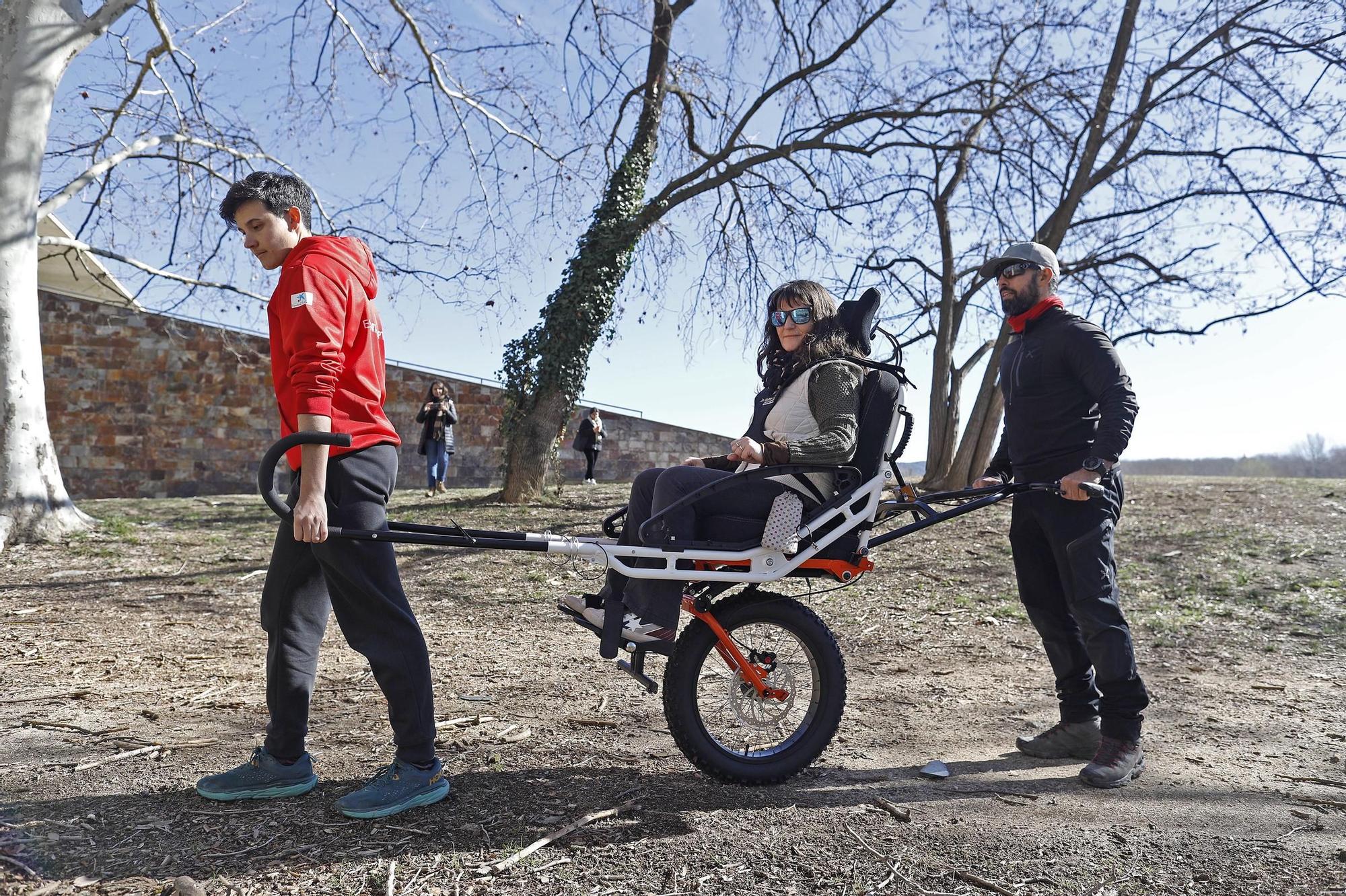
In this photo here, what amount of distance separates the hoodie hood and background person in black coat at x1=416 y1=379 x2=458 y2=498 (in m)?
11.4

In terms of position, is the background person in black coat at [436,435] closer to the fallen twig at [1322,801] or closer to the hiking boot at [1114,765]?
the hiking boot at [1114,765]

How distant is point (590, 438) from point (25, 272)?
11.8 meters

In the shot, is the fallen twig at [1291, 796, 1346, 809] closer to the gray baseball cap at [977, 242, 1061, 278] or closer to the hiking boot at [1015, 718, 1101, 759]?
the hiking boot at [1015, 718, 1101, 759]

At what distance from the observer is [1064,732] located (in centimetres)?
363

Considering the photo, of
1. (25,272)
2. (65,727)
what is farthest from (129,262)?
(65,727)

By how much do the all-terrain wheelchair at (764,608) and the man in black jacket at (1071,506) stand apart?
260 millimetres

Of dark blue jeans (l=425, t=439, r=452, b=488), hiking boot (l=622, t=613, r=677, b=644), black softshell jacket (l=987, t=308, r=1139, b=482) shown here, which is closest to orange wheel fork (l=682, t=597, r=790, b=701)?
hiking boot (l=622, t=613, r=677, b=644)

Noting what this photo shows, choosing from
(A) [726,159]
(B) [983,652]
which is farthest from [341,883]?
(A) [726,159]

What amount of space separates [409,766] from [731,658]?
112 centimetres

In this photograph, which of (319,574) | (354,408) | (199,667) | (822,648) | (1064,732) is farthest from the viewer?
(199,667)

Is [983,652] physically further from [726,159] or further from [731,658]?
[726,159]

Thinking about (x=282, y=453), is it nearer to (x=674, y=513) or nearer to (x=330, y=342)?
(x=330, y=342)

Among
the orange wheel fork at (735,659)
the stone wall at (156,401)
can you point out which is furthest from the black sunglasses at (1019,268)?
the stone wall at (156,401)

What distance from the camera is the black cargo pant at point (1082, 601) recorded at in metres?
3.41
